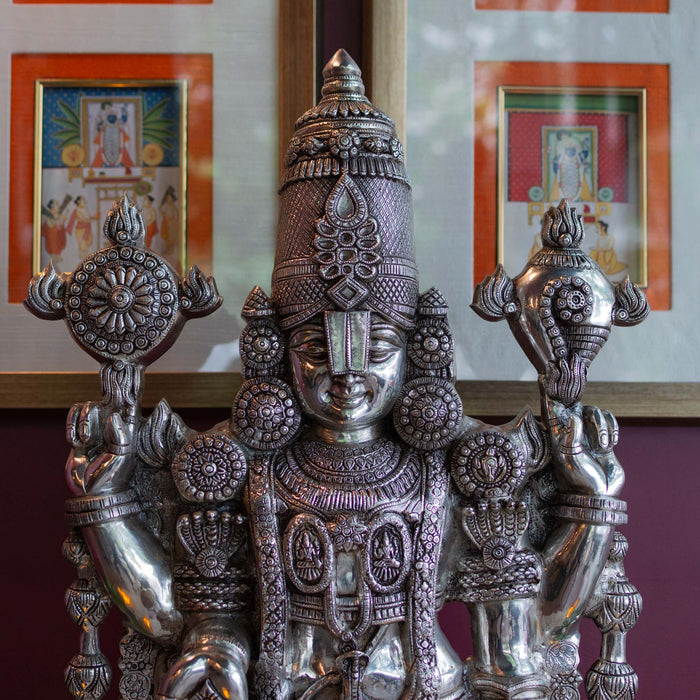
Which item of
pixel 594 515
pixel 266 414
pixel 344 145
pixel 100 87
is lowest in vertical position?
pixel 594 515

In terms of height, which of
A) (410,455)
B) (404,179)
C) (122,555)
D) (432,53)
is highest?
(432,53)

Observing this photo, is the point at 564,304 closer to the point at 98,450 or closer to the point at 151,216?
the point at 98,450

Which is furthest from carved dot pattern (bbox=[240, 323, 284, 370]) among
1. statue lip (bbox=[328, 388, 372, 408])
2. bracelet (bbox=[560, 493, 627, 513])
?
bracelet (bbox=[560, 493, 627, 513])

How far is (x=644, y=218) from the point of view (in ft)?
6.04

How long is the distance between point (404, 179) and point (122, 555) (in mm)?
693

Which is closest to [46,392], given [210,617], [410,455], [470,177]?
[210,617]

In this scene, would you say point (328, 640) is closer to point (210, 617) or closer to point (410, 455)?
point (210, 617)

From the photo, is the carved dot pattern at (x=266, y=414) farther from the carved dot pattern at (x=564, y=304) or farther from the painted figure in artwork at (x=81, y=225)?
the painted figure in artwork at (x=81, y=225)

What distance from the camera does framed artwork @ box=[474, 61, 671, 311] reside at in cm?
183

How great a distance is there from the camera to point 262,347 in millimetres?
1340

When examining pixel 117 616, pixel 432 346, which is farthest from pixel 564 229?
pixel 117 616

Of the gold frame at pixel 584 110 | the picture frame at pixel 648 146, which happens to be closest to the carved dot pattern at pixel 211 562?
the picture frame at pixel 648 146

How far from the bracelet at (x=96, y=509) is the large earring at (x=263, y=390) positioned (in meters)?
0.20

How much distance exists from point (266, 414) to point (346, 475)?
15 centimetres
